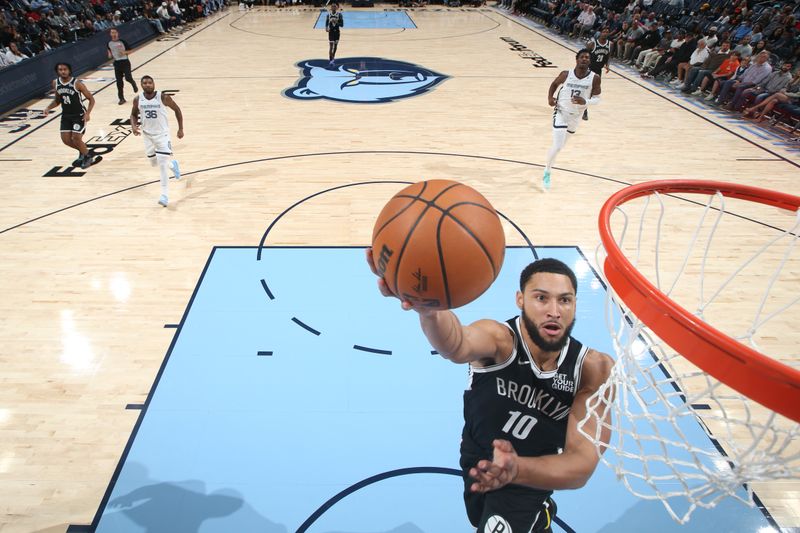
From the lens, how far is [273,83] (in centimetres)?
1237

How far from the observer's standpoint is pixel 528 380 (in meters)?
2.22

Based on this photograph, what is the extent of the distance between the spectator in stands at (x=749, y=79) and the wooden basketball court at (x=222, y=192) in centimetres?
61

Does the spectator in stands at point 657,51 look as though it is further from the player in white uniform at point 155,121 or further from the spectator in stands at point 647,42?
the player in white uniform at point 155,121

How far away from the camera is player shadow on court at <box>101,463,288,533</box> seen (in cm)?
308

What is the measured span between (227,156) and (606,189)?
19.2 feet

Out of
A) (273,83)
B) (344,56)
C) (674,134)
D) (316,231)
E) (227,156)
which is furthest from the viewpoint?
(344,56)

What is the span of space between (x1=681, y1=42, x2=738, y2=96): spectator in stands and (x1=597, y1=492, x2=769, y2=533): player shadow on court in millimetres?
11425

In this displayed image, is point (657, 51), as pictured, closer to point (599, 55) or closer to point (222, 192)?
point (599, 55)

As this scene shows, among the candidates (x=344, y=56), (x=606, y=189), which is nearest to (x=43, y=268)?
(x=606, y=189)

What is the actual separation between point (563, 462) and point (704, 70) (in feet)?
42.6

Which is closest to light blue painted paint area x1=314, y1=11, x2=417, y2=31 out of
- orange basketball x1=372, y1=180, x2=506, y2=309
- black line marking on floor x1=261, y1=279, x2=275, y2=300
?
black line marking on floor x1=261, y1=279, x2=275, y2=300

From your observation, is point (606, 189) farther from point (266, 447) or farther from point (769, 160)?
point (266, 447)

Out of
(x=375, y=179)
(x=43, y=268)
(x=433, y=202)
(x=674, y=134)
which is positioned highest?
(x=433, y=202)

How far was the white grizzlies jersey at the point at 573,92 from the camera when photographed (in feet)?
22.6
